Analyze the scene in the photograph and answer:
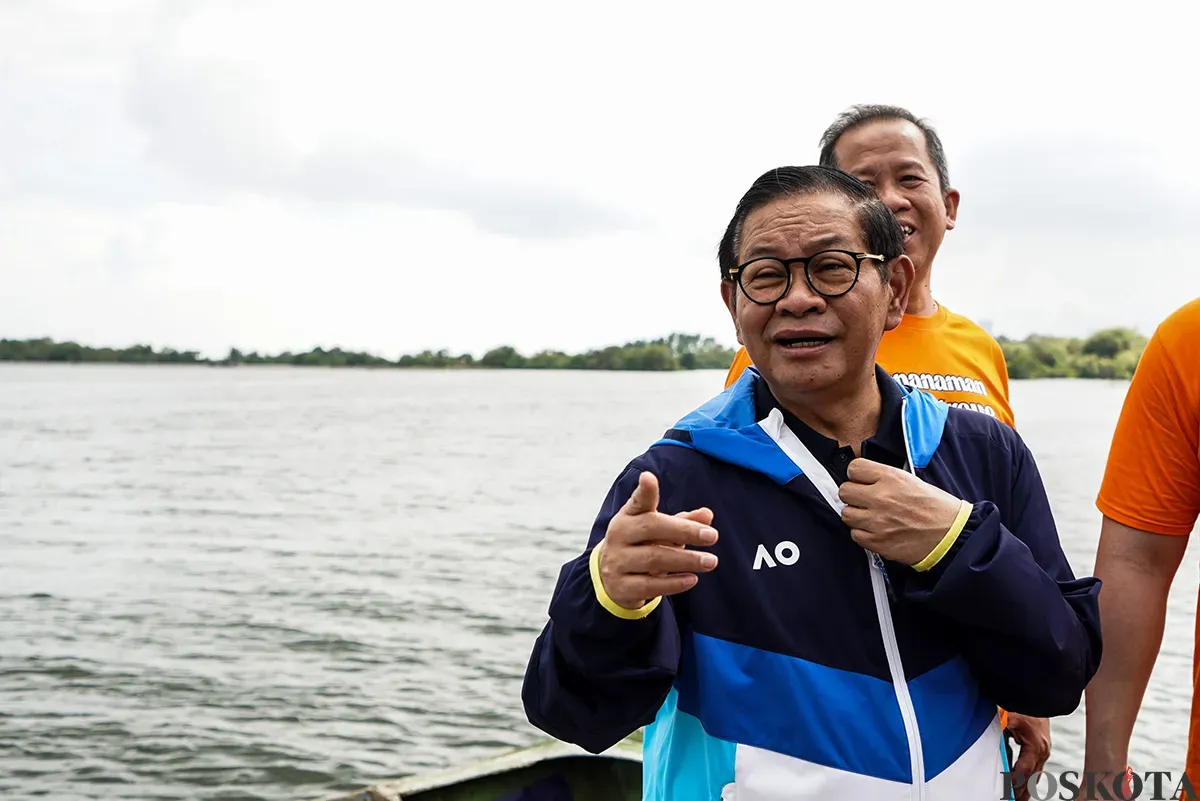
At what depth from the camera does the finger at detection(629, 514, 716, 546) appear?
164 cm

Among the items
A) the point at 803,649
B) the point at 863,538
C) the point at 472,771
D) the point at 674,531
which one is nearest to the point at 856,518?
the point at 863,538

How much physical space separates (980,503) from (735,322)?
2.12ft

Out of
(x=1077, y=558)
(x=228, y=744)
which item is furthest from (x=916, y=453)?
(x=1077, y=558)

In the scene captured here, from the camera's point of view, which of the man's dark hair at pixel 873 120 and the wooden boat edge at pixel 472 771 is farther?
the wooden boat edge at pixel 472 771

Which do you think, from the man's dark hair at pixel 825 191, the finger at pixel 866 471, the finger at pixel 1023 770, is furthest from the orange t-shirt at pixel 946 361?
the finger at pixel 866 471

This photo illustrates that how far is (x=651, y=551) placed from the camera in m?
1.66

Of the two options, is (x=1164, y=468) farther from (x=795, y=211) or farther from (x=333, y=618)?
(x=333, y=618)

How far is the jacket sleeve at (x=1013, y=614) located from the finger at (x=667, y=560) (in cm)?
47

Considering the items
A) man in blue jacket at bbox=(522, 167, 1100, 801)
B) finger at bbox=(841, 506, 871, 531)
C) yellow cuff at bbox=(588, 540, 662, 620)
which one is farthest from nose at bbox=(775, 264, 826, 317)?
yellow cuff at bbox=(588, 540, 662, 620)

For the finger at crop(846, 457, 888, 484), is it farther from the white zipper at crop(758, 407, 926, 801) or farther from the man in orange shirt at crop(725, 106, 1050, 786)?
the man in orange shirt at crop(725, 106, 1050, 786)

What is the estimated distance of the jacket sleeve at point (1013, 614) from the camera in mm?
1788

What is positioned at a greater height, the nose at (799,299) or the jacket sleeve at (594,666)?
the nose at (799,299)

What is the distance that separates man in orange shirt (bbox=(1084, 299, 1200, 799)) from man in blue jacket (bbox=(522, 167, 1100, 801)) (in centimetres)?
41

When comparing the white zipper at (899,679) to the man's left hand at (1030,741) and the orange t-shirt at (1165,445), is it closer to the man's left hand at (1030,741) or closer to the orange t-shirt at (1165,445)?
the orange t-shirt at (1165,445)
